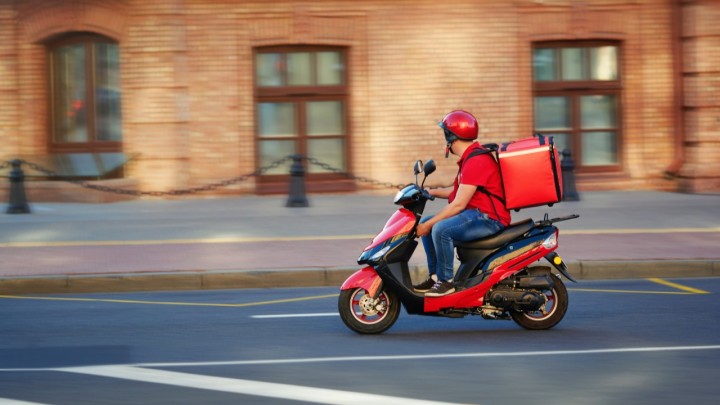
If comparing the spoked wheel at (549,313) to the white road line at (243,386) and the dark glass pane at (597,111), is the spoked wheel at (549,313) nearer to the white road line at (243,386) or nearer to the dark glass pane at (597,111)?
the white road line at (243,386)

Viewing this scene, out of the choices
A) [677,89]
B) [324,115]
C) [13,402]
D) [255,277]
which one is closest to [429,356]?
[13,402]

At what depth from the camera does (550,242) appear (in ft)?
28.0

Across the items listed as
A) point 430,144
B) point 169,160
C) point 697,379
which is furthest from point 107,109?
point 697,379

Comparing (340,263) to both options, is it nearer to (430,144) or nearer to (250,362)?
→ (250,362)

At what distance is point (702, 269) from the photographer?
12078mm

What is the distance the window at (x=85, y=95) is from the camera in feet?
66.6

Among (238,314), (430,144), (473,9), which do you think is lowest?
(238,314)

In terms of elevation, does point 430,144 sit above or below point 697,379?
above

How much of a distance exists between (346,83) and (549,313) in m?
A: 12.1

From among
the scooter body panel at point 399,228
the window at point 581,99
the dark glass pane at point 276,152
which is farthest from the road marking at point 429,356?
the window at point 581,99


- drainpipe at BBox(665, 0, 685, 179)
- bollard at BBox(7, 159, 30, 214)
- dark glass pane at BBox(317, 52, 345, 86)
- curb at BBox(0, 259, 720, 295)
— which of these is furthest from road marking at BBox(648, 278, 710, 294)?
bollard at BBox(7, 159, 30, 214)

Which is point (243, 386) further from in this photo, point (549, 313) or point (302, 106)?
point (302, 106)

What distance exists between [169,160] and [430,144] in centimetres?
425

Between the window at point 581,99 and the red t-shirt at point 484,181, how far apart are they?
12.4 metres
